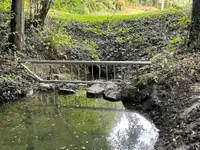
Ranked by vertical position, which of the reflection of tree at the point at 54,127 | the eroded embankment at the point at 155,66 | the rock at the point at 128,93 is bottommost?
the reflection of tree at the point at 54,127

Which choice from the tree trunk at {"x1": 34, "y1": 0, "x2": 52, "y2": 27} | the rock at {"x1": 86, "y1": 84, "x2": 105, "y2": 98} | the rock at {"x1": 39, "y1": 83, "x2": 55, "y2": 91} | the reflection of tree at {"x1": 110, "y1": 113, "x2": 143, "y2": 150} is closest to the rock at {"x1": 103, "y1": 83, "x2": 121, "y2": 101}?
the rock at {"x1": 86, "y1": 84, "x2": 105, "y2": 98}

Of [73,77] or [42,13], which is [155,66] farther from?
[42,13]

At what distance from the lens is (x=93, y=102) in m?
6.73

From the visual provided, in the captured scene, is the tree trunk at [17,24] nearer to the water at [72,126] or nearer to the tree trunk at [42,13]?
the tree trunk at [42,13]

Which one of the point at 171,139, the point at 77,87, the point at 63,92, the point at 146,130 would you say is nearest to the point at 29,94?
the point at 63,92

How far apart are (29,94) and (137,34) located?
5.83 metres

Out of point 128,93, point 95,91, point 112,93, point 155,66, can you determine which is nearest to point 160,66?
point 155,66

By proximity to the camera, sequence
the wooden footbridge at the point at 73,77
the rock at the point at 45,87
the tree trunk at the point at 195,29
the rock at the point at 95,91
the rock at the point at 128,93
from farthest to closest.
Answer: the rock at the point at 45,87 < the rock at the point at 95,91 < the tree trunk at the point at 195,29 < the wooden footbridge at the point at 73,77 < the rock at the point at 128,93

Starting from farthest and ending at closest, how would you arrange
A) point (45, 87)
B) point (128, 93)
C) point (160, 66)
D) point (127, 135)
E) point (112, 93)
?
point (45, 87) < point (112, 93) < point (128, 93) < point (160, 66) < point (127, 135)

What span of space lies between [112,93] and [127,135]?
2.50 meters

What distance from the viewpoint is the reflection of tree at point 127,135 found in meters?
4.25

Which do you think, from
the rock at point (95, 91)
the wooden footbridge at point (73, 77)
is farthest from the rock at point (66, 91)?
the rock at point (95, 91)

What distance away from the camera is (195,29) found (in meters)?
6.61

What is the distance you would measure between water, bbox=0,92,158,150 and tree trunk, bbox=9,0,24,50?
2138 mm
